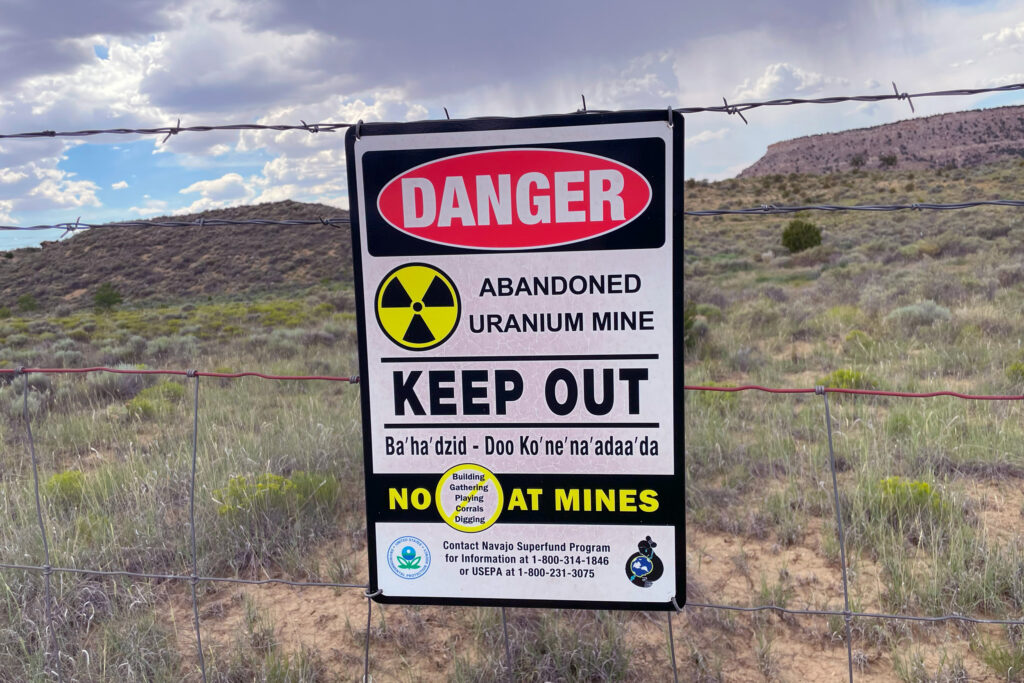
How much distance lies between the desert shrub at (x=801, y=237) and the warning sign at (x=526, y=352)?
23.3m

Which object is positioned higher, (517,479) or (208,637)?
(517,479)

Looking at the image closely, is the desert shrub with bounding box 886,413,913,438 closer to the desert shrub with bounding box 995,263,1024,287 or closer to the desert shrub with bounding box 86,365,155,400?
the desert shrub with bounding box 86,365,155,400

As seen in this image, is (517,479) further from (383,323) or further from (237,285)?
(237,285)

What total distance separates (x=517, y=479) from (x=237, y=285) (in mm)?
38773

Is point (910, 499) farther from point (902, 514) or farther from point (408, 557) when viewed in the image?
point (408, 557)

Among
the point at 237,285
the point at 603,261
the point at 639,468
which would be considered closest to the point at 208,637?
the point at 639,468

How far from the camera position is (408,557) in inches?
89.1

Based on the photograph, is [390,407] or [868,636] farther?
[868,636]

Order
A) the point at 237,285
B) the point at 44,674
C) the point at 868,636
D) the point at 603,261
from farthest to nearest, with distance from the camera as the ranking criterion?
the point at 237,285
the point at 868,636
the point at 44,674
the point at 603,261

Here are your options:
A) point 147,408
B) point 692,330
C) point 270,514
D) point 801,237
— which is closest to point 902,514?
point 270,514

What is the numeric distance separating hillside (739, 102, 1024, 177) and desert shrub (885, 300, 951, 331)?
203 feet

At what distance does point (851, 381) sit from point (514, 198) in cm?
586

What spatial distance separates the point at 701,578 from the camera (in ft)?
12.4

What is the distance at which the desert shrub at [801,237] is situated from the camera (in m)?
23.1
